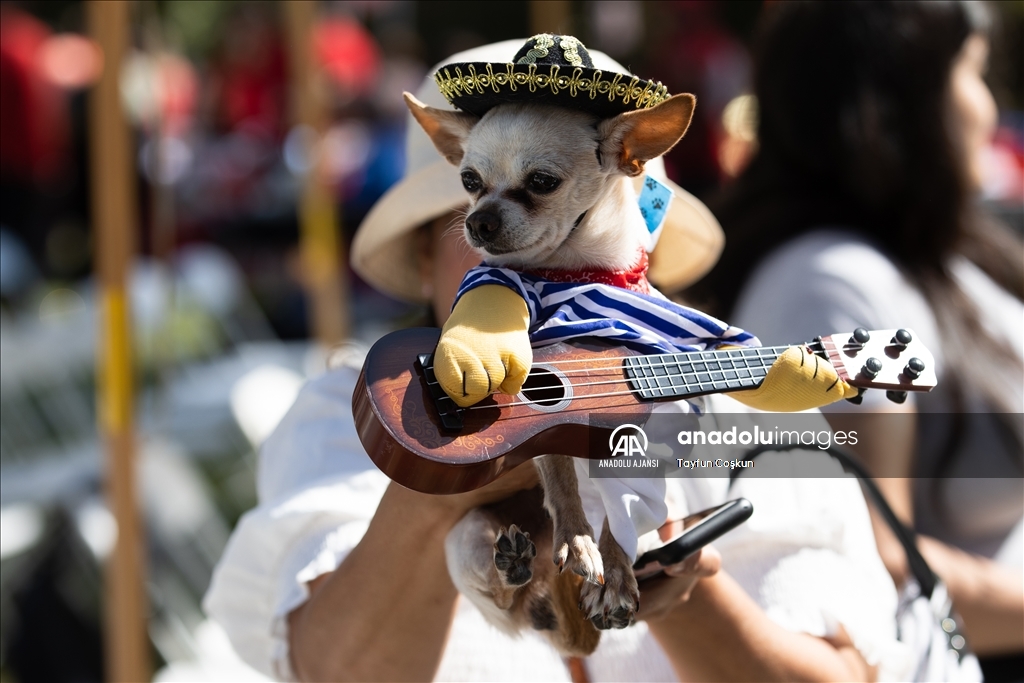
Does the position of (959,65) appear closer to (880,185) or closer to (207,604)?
(880,185)

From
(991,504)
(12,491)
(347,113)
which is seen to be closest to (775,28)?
(991,504)

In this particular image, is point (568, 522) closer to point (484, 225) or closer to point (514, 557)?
point (514, 557)

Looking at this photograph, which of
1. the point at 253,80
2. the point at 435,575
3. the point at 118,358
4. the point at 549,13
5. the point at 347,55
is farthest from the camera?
the point at 253,80

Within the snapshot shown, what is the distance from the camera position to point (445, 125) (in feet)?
2.61

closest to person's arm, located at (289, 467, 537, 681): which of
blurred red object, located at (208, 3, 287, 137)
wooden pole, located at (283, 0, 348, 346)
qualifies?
wooden pole, located at (283, 0, 348, 346)

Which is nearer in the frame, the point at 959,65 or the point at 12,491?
the point at 959,65

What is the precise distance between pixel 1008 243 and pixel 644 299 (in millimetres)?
1354

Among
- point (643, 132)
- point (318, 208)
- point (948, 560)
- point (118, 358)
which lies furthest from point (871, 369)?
point (318, 208)

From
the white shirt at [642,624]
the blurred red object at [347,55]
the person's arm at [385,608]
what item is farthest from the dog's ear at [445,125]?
the blurred red object at [347,55]

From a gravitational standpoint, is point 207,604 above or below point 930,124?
below

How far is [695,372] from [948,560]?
0.96 meters

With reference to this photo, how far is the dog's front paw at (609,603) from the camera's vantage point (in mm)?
675

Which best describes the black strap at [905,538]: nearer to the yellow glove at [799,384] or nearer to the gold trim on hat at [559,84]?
the yellow glove at [799,384]

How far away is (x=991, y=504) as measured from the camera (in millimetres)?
1522
